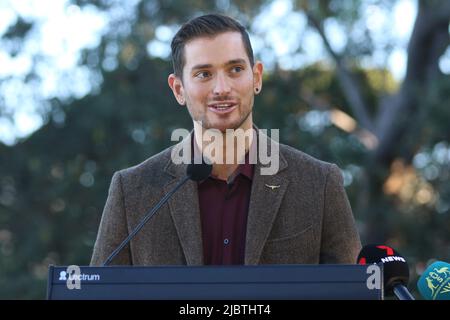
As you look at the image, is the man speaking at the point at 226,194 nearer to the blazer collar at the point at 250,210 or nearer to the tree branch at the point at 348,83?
the blazer collar at the point at 250,210

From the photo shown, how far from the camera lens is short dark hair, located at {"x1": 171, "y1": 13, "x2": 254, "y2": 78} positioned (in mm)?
3666

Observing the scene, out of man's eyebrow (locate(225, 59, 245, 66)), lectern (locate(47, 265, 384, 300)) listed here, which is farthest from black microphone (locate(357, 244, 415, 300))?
man's eyebrow (locate(225, 59, 245, 66))

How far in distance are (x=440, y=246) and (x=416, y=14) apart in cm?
398

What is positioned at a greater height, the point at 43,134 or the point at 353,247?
the point at 43,134

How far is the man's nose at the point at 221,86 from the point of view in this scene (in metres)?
3.53

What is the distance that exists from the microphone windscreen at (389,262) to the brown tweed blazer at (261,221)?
649mm

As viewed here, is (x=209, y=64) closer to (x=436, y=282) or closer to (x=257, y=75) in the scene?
(x=257, y=75)

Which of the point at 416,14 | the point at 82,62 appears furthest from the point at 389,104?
the point at 82,62

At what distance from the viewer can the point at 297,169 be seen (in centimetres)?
379

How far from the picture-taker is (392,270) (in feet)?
9.29

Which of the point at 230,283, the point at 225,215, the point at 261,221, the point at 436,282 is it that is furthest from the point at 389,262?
the point at 225,215

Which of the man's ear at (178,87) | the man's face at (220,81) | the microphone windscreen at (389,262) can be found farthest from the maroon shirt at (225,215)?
the microphone windscreen at (389,262)

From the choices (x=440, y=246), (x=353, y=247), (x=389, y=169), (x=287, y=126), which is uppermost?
(x=287, y=126)

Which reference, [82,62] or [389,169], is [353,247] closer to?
[389,169]
